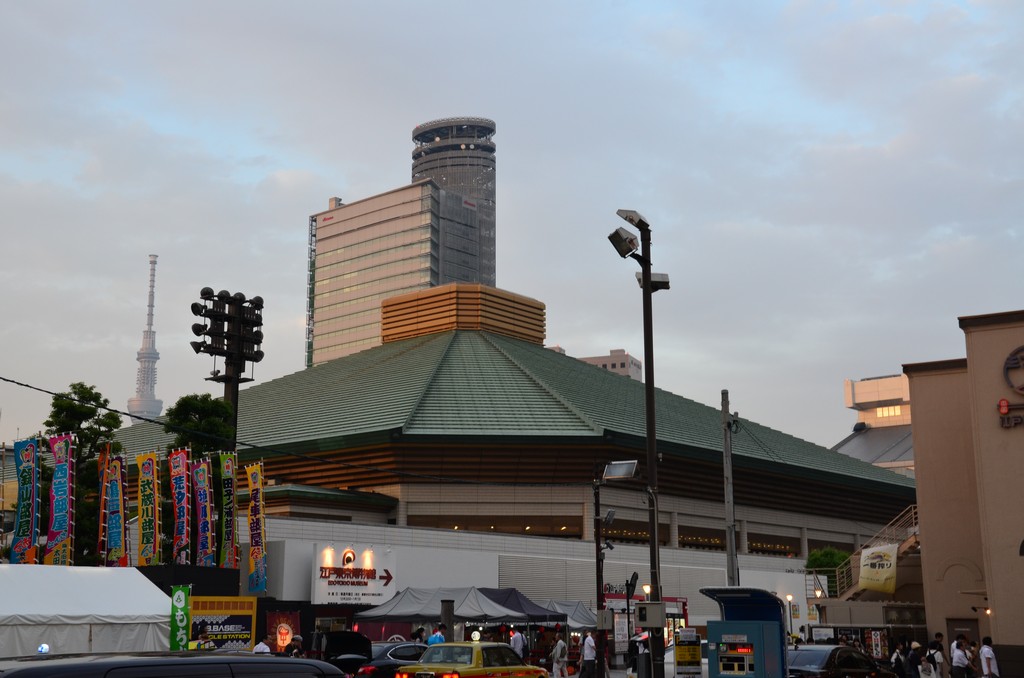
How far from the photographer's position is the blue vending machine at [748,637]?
79.2 ft

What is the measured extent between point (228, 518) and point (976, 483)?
26.1 meters

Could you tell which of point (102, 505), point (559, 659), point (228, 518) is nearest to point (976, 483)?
point (559, 659)

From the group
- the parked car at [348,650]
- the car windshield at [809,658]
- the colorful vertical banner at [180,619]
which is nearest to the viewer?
the colorful vertical banner at [180,619]

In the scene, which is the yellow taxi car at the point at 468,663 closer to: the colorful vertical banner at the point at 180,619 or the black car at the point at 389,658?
the black car at the point at 389,658

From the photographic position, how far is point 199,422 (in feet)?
128

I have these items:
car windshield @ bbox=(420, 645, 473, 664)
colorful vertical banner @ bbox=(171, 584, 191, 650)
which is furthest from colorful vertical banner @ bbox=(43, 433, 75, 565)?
car windshield @ bbox=(420, 645, 473, 664)

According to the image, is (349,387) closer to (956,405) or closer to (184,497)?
(184,497)

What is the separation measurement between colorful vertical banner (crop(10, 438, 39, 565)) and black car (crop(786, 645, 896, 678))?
2120cm

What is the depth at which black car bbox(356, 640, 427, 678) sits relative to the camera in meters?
26.6

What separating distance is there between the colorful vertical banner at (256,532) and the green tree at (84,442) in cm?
437

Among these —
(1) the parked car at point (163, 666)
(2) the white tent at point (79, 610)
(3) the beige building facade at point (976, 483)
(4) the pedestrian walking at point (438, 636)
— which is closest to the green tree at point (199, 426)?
(4) the pedestrian walking at point (438, 636)

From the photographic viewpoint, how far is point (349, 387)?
62906 mm

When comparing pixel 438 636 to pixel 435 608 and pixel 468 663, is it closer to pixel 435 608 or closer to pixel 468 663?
pixel 435 608

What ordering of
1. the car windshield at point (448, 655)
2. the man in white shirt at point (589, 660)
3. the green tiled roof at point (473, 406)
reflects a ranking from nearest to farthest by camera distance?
the car windshield at point (448, 655)
the man in white shirt at point (589, 660)
the green tiled roof at point (473, 406)
